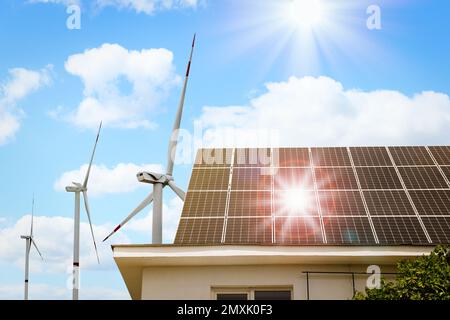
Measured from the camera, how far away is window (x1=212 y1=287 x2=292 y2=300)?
1752cm

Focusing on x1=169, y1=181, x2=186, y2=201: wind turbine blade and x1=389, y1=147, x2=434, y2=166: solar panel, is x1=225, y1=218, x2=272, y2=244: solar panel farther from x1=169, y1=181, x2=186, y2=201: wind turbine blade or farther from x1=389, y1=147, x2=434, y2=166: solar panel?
x1=169, y1=181, x2=186, y2=201: wind turbine blade

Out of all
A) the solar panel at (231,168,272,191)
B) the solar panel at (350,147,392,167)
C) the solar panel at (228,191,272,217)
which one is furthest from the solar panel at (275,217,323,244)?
the solar panel at (350,147,392,167)

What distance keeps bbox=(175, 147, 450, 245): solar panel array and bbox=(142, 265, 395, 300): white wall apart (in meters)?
0.79

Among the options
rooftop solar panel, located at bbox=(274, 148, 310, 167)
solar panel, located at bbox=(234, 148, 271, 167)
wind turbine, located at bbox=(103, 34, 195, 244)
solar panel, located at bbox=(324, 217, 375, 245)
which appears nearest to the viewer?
solar panel, located at bbox=(324, 217, 375, 245)

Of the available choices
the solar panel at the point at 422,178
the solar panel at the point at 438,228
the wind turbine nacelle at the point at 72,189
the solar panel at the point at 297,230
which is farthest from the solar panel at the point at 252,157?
the wind turbine nacelle at the point at 72,189

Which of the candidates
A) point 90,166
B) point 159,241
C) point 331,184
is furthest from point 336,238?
point 90,166

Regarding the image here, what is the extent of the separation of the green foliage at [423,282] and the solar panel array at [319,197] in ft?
8.15

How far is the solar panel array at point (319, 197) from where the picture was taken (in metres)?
18.0

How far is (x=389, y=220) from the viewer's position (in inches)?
737

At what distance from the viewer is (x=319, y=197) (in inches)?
789

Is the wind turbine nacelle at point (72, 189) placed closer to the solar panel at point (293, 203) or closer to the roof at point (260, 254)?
the solar panel at point (293, 203)
